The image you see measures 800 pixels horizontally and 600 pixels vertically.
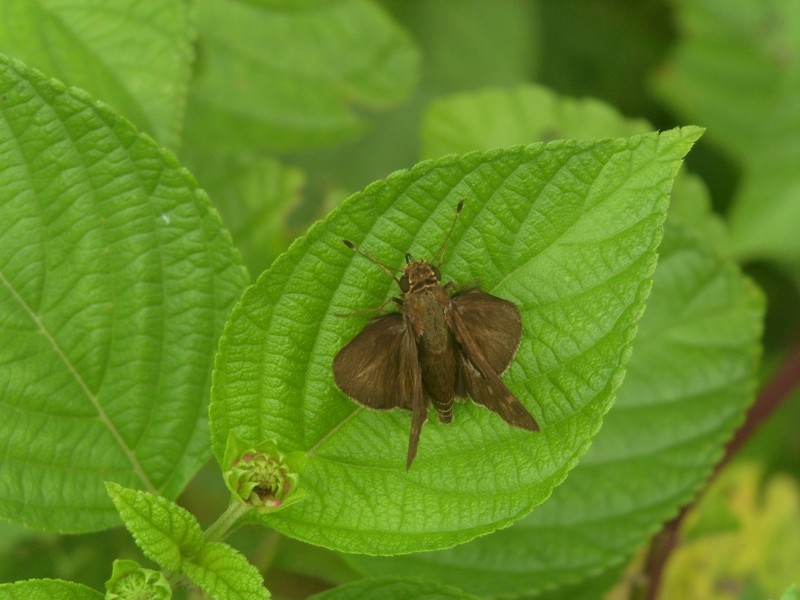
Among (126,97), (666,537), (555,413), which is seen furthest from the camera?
(666,537)

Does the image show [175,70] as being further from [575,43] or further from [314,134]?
[575,43]

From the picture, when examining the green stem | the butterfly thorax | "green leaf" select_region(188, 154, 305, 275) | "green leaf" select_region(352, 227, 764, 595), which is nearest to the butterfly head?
the butterfly thorax

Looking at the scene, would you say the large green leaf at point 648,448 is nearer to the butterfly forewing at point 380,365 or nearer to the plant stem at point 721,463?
the plant stem at point 721,463

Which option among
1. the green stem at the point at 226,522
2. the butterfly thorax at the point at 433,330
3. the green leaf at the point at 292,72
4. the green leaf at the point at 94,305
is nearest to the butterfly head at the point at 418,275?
the butterfly thorax at the point at 433,330

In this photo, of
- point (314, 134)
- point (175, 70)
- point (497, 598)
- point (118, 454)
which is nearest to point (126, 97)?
point (175, 70)

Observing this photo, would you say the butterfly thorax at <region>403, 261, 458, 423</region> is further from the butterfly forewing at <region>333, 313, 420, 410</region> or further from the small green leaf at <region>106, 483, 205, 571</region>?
the small green leaf at <region>106, 483, 205, 571</region>

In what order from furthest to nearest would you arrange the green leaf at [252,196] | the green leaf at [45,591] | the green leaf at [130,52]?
the green leaf at [252,196] → the green leaf at [130,52] → the green leaf at [45,591]
